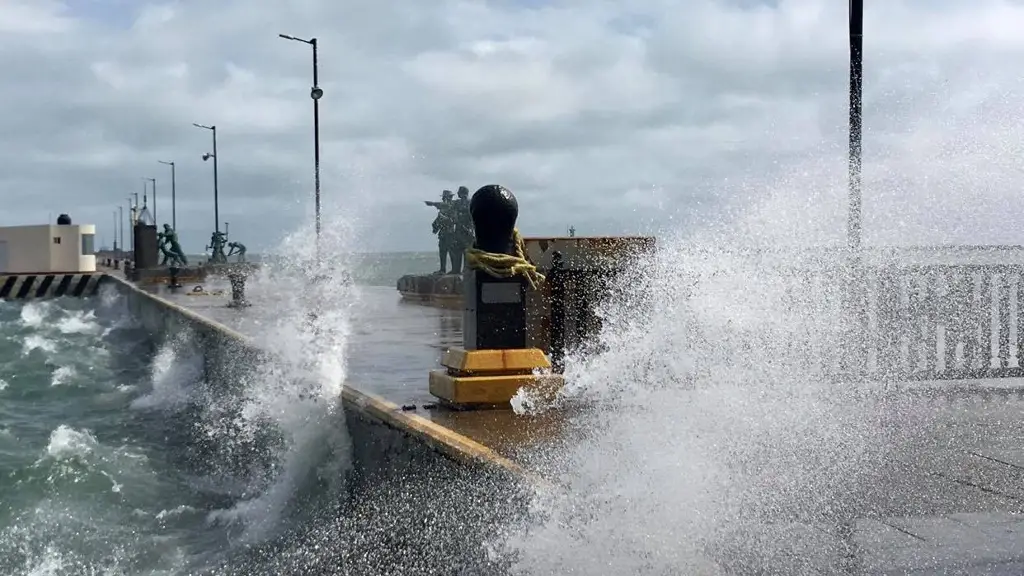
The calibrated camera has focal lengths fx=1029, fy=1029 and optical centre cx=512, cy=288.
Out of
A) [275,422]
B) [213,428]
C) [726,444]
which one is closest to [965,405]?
[726,444]

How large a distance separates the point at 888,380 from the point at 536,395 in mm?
3126

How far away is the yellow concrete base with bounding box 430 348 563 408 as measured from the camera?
754 cm

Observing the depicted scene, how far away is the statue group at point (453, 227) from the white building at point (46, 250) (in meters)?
43.7

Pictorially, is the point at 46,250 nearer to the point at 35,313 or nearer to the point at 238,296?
the point at 35,313

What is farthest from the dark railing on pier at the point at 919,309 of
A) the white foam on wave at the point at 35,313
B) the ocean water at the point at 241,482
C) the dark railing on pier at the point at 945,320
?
the white foam on wave at the point at 35,313

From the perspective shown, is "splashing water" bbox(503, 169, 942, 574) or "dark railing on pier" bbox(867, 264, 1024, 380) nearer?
"splashing water" bbox(503, 169, 942, 574)

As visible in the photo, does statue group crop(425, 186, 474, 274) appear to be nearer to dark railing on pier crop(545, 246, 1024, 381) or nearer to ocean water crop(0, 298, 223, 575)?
ocean water crop(0, 298, 223, 575)

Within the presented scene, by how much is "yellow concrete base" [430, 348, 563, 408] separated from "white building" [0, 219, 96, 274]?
6169 cm

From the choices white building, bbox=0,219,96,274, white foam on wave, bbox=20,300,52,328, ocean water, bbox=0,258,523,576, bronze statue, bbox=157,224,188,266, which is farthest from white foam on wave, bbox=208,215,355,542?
white building, bbox=0,219,96,274

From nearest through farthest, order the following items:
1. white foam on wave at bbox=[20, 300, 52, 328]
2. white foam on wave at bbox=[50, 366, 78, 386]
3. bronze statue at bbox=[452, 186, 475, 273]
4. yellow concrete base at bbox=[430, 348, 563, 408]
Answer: yellow concrete base at bbox=[430, 348, 563, 408] < white foam on wave at bbox=[50, 366, 78, 386] < bronze statue at bbox=[452, 186, 475, 273] < white foam on wave at bbox=[20, 300, 52, 328]

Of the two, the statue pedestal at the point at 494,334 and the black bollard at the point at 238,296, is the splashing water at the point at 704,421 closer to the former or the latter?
the statue pedestal at the point at 494,334

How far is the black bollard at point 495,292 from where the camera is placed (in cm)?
763

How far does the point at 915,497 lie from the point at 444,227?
22402mm

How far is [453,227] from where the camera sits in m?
27.0
